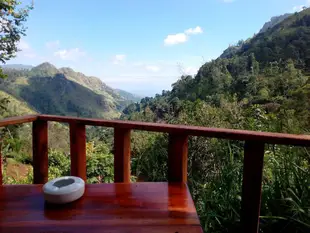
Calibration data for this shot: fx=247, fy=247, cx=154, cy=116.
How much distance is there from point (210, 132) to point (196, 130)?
0.26 feet

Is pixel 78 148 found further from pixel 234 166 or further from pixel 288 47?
pixel 288 47

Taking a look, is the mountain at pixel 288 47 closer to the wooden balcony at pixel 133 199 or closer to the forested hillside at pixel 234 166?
the forested hillside at pixel 234 166

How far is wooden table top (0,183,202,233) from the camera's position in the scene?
3.01 ft

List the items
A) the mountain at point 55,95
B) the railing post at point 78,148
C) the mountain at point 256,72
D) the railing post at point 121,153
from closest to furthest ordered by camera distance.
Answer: the railing post at point 121,153, the railing post at point 78,148, the mountain at point 256,72, the mountain at point 55,95

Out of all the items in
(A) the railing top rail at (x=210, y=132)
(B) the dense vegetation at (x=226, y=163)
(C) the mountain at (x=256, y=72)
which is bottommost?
(B) the dense vegetation at (x=226, y=163)

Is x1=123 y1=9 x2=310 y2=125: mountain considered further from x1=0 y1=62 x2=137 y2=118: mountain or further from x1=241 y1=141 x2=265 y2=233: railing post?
x1=0 y1=62 x2=137 y2=118: mountain

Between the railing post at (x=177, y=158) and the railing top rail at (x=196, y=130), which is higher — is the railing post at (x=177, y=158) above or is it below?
below

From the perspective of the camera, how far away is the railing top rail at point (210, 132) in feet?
3.82

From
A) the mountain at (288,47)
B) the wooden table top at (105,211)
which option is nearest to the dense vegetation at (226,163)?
the wooden table top at (105,211)

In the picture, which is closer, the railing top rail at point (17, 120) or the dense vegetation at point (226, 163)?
the dense vegetation at point (226, 163)

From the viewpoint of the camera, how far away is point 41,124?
187 cm

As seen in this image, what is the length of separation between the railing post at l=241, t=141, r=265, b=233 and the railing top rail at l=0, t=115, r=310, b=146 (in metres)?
0.05

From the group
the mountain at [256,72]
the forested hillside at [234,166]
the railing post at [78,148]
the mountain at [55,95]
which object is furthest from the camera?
the mountain at [55,95]

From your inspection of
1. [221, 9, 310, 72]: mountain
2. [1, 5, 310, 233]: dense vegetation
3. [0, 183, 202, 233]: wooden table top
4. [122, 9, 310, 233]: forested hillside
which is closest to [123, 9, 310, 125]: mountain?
[221, 9, 310, 72]: mountain
